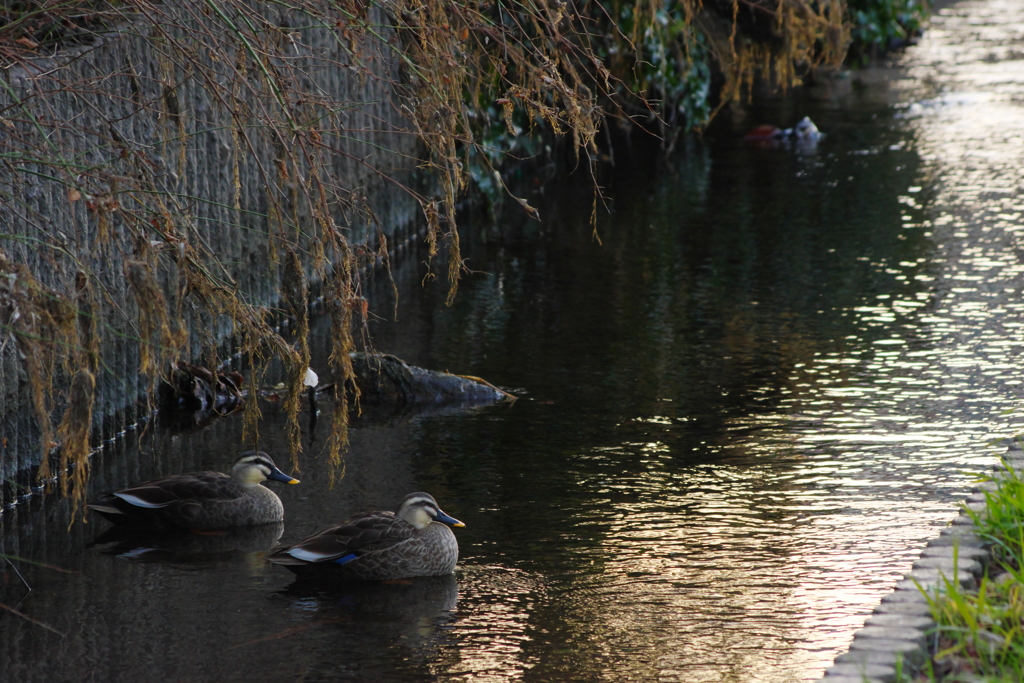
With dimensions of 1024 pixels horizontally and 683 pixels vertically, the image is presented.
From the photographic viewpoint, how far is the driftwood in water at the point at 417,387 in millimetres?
9578

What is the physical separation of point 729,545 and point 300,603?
2214 mm

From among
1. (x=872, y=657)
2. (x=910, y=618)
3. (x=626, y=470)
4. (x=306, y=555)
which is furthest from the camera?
(x=626, y=470)

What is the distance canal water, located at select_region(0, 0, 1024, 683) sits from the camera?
5.87 meters

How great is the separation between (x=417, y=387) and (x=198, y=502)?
263 centimetres

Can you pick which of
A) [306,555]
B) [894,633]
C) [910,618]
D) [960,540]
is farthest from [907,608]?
[306,555]

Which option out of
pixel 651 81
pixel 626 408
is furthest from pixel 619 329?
pixel 651 81

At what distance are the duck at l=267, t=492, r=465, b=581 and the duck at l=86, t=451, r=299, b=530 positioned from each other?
0.77 metres

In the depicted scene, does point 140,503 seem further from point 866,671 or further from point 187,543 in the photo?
point 866,671

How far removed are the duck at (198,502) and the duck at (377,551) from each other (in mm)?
766

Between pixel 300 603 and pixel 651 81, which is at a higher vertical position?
pixel 651 81

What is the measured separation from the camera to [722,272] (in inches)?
522

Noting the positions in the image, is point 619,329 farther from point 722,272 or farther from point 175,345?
point 175,345

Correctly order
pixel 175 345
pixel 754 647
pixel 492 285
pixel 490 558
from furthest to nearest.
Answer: pixel 492 285 < pixel 490 558 < pixel 754 647 < pixel 175 345

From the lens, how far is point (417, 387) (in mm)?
9664
